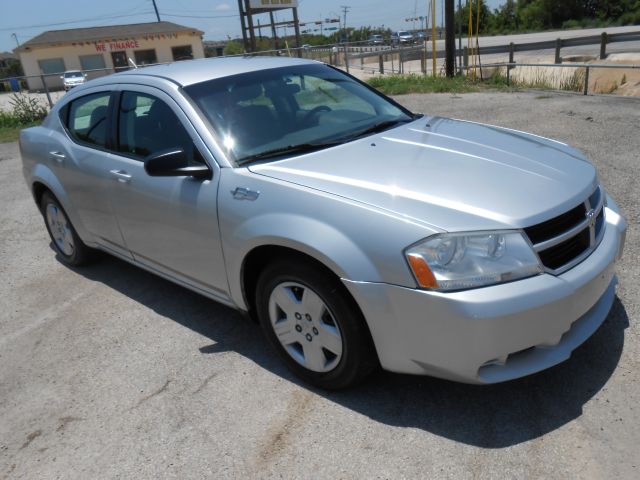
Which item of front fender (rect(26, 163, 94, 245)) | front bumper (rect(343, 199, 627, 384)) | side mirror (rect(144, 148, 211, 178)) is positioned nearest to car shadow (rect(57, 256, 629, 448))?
front bumper (rect(343, 199, 627, 384))

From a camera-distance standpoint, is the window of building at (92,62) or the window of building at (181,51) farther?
the window of building at (181,51)

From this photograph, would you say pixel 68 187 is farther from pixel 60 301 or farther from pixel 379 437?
pixel 379 437

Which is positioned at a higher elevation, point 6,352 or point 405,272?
point 405,272

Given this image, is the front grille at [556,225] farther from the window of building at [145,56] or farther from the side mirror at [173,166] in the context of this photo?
the window of building at [145,56]

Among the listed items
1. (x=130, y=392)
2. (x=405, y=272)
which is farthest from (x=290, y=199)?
(x=130, y=392)

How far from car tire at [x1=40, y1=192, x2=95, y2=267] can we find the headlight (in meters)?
3.45

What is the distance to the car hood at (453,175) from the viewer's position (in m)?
2.49

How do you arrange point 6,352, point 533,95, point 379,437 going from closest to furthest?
point 379,437 < point 6,352 < point 533,95

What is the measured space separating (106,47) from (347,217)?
56499mm

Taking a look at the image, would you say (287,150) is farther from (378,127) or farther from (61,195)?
(61,195)

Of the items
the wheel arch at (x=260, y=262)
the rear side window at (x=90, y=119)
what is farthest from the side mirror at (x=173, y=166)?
the rear side window at (x=90, y=119)

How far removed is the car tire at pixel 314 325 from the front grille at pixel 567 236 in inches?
34.4

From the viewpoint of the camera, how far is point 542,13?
66625mm

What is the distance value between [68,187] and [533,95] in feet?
32.1
